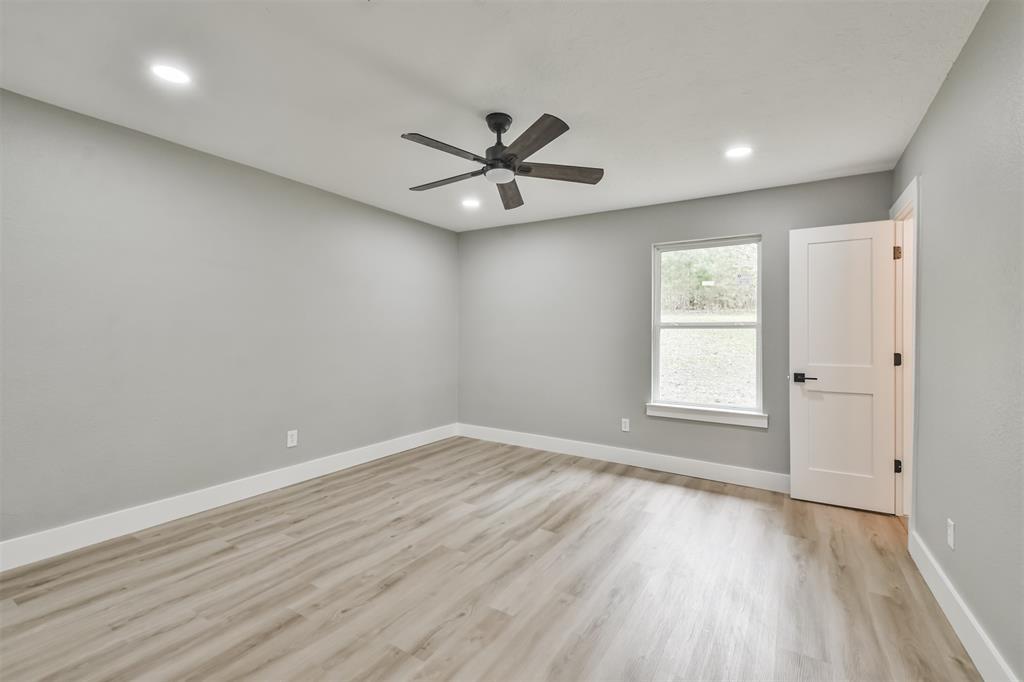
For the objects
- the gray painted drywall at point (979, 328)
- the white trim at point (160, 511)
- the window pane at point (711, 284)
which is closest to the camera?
the gray painted drywall at point (979, 328)

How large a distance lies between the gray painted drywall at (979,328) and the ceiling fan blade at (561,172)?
159cm

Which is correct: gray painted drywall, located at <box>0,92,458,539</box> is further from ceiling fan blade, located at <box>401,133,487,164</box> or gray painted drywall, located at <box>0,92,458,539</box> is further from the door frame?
the door frame

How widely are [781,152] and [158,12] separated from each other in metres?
3.53

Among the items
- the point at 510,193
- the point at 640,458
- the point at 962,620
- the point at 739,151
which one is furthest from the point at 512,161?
the point at 640,458

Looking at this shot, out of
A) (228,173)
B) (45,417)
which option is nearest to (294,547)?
(45,417)

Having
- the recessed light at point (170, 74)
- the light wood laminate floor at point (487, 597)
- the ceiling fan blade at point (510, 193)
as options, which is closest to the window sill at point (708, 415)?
the light wood laminate floor at point (487, 597)

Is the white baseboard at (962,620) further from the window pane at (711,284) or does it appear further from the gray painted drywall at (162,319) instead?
the gray painted drywall at (162,319)

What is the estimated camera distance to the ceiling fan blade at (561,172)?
2.59 m

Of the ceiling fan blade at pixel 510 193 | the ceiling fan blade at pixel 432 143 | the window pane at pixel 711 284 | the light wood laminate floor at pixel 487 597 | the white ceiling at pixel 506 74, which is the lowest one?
the light wood laminate floor at pixel 487 597

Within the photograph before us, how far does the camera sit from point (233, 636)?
1898mm

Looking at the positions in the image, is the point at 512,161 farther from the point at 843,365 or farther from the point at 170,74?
the point at 843,365

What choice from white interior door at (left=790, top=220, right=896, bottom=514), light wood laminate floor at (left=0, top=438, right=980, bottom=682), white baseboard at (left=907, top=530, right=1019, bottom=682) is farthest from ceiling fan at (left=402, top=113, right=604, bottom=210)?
white baseboard at (left=907, top=530, right=1019, bottom=682)

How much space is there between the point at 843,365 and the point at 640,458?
6.13ft

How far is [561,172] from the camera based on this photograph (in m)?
2.64
